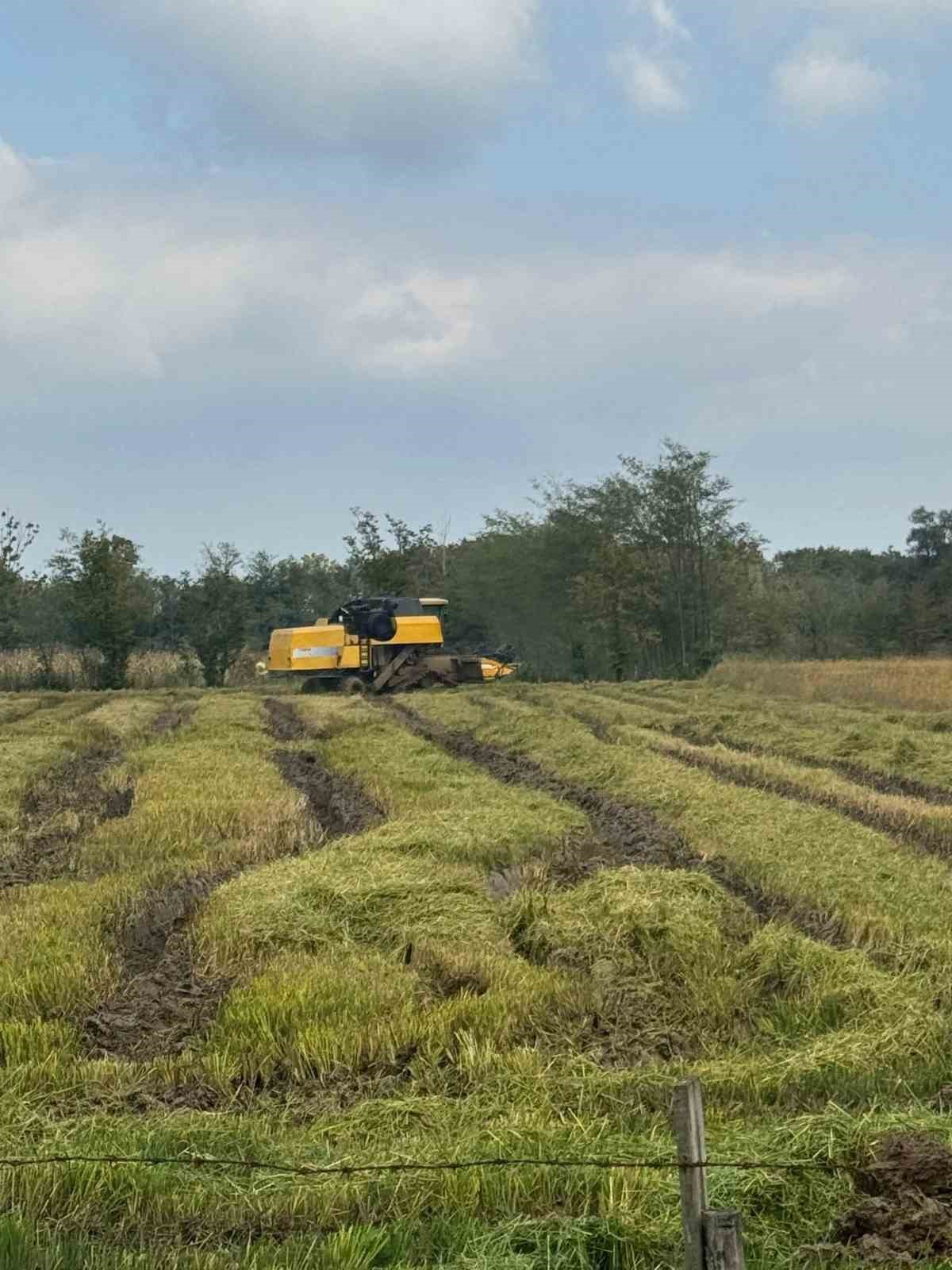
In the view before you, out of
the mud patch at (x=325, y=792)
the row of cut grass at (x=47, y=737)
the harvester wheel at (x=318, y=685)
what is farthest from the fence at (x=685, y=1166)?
the harvester wheel at (x=318, y=685)

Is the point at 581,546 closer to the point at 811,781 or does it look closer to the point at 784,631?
the point at 784,631

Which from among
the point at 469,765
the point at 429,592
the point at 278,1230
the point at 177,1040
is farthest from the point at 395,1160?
the point at 429,592

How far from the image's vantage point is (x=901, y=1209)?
4012 mm

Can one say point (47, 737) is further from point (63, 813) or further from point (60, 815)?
point (60, 815)

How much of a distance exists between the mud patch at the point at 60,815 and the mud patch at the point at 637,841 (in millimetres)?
4329

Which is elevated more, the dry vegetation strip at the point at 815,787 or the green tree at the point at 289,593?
the green tree at the point at 289,593

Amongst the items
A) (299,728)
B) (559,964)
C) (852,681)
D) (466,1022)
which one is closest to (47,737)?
(299,728)

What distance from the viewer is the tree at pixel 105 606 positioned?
41.3m

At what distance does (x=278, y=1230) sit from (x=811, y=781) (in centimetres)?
1171

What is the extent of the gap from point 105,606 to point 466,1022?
122 feet

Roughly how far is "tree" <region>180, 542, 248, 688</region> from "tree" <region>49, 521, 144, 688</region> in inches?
76.3

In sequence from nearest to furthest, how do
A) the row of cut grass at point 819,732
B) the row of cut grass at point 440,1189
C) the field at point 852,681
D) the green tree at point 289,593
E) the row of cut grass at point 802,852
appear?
the row of cut grass at point 440,1189 < the row of cut grass at point 802,852 < the row of cut grass at point 819,732 < the field at point 852,681 < the green tree at point 289,593

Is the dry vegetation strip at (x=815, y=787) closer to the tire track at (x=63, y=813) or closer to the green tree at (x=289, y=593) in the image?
the tire track at (x=63, y=813)

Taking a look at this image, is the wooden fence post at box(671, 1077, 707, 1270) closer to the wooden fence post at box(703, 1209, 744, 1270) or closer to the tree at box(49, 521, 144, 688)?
the wooden fence post at box(703, 1209, 744, 1270)
